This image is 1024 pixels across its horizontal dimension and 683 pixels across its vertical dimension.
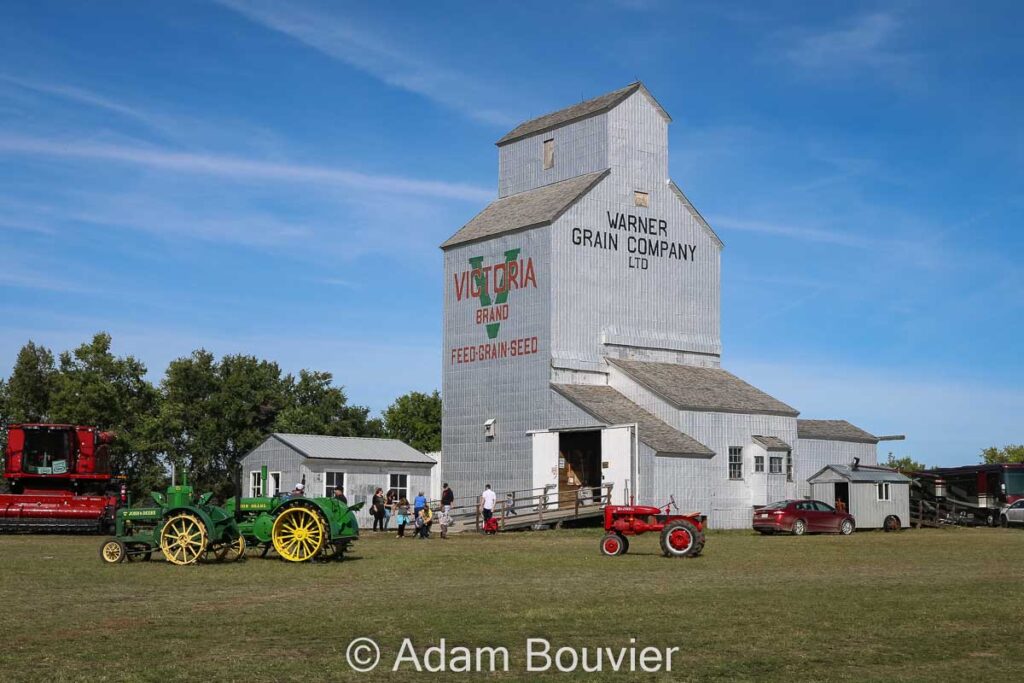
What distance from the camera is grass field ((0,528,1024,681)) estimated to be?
12.2 metres

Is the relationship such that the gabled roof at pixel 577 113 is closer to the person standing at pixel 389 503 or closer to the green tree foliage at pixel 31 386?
the person standing at pixel 389 503

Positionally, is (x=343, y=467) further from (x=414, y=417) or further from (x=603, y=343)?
(x=414, y=417)

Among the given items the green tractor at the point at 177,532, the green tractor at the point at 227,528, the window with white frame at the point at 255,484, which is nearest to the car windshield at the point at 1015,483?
the window with white frame at the point at 255,484

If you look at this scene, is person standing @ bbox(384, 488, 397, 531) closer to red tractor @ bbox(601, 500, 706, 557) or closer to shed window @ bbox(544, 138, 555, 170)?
shed window @ bbox(544, 138, 555, 170)

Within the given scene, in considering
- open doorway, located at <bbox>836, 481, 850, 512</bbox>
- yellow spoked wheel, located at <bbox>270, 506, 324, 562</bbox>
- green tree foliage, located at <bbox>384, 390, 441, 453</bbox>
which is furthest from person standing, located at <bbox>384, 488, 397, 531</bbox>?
green tree foliage, located at <bbox>384, 390, 441, 453</bbox>

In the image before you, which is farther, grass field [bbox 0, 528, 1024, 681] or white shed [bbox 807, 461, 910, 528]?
white shed [bbox 807, 461, 910, 528]

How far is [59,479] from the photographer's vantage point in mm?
41875

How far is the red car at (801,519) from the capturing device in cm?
4358

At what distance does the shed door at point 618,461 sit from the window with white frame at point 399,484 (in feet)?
31.2

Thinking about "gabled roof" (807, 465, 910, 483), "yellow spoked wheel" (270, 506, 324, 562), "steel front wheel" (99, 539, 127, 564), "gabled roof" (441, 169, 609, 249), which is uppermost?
"gabled roof" (441, 169, 609, 249)

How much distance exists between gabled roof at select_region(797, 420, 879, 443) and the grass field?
2758cm

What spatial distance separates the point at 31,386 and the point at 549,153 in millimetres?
39286

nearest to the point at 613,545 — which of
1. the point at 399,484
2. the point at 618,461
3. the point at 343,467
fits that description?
the point at 618,461

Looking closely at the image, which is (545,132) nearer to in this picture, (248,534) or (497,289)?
(497,289)
